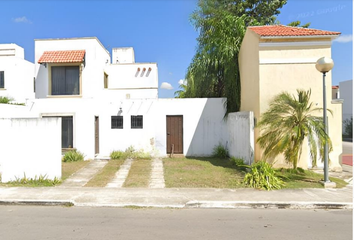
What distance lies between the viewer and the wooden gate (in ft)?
40.4

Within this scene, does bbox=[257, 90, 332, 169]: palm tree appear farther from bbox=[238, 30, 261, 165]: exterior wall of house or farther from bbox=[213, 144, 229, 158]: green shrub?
bbox=[213, 144, 229, 158]: green shrub

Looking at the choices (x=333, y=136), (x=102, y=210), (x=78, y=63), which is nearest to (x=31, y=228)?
(x=102, y=210)

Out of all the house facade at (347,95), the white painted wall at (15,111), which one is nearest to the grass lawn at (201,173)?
the white painted wall at (15,111)

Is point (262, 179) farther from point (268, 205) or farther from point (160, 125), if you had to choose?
point (160, 125)

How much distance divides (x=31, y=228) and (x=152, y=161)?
7050 mm

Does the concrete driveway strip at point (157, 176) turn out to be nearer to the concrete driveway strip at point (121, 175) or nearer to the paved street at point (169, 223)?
the concrete driveway strip at point (121, 175)

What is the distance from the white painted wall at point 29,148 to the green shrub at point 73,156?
3399 millimetres

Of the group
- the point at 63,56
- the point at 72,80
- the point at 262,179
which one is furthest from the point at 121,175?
the point at 63,56

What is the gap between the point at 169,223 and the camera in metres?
4.70

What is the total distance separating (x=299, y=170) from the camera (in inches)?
328

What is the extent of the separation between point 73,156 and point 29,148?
3575 mm

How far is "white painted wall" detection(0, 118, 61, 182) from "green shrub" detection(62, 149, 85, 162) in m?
3.40

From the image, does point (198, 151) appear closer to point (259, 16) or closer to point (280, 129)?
point (280, 129)

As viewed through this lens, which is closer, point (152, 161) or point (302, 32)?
point (302, 32)
